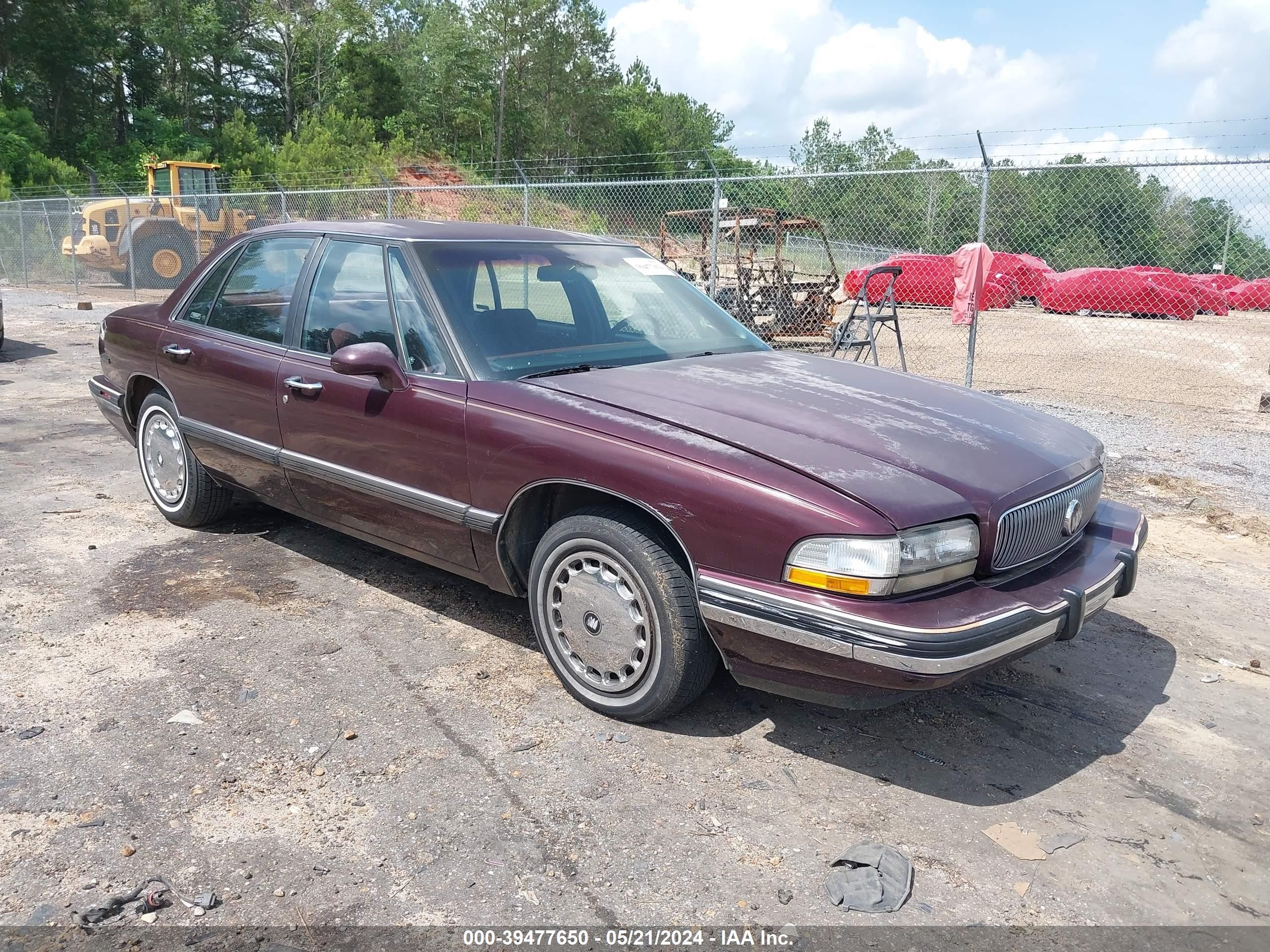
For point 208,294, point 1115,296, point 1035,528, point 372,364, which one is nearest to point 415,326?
point 372,364

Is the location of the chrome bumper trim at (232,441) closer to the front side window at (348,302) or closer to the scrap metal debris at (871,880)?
the front side window at (348,302)

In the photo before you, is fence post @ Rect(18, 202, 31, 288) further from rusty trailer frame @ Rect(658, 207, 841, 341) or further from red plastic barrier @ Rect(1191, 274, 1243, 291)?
red plastic barrier @ Rect(1191, 274, 1243, 291)

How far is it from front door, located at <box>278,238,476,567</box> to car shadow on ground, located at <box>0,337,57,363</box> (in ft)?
29.5

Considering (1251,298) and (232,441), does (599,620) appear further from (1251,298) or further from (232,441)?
(1251,298)

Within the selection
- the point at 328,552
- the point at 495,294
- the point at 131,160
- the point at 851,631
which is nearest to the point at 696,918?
the point at 851,631

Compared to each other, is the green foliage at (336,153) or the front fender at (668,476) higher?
the green foliage at (336,153)

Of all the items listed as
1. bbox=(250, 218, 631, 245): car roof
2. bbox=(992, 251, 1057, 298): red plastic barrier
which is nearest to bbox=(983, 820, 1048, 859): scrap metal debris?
bbox=(250, 218, 631, 245): car roof

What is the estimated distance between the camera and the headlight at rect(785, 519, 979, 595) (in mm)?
2631

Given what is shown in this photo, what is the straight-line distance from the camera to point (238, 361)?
440 cm

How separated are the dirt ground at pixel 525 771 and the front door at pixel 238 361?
56 centimetres

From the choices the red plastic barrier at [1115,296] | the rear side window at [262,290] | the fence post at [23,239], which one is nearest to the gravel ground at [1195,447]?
the rear side window at [262,290]

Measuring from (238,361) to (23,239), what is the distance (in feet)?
76.6

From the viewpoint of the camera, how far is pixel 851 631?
8.57 feet

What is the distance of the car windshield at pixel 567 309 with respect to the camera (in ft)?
12.1
